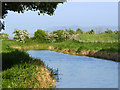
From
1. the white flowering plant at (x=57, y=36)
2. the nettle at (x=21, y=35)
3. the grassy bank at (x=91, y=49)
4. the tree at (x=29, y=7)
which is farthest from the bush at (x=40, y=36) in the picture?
the tree at (x=29, y=7)

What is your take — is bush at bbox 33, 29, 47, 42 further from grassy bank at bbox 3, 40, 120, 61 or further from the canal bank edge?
the canal bank edge

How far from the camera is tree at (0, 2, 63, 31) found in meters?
13.7

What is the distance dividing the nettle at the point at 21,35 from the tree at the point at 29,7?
40.3 m

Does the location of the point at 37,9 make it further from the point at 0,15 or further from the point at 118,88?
the point at 118,88

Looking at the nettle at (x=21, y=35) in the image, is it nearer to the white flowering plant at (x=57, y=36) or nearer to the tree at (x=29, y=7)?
the white flowering plant at (x=57, y=36)

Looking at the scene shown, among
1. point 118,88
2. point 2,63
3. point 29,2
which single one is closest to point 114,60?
point 118,88

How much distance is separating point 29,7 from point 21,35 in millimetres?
42253

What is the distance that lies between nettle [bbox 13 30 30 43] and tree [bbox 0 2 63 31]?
40311 millimetres

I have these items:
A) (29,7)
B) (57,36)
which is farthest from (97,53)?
(57,36)

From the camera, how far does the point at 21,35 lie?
5562 cm

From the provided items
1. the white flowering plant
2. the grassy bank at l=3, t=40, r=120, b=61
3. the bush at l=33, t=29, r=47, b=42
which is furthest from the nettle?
the grassy bank at l=3, t=40, r=120, b=61

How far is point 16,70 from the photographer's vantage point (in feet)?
47.6

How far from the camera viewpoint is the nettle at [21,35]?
55.6m

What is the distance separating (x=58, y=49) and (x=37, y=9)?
28613 millimetres
